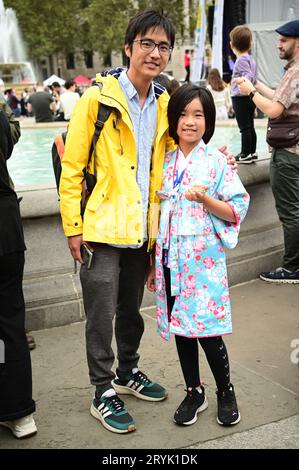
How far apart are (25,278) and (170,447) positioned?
2.01m

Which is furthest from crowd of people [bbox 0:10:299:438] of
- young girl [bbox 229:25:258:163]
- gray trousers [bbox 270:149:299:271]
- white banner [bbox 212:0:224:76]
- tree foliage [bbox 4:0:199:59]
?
tree foliage [bbox 4:0:199:59]

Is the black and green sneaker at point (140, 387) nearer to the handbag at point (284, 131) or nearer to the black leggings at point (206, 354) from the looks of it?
the black leggings at point (206, 354)

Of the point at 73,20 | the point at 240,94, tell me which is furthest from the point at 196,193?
the point at 73,20

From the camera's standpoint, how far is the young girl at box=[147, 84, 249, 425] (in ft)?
10.3

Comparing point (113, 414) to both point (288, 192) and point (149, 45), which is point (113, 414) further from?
point (288, 192)

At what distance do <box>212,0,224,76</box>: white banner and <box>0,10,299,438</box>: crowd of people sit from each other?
942 cm

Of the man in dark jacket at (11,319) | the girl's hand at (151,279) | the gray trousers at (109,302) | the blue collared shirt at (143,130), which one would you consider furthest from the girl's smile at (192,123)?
the man in dark jacket at (11,319)

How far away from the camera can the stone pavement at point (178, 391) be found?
3170 millimetres

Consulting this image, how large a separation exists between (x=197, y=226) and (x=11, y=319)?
3.41 ft

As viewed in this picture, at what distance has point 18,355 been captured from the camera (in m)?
3.23

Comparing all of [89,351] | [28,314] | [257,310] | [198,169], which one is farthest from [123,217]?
[257,310]

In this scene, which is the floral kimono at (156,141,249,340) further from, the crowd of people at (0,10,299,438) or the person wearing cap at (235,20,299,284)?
the person wearing cap at (235,20,299,284)

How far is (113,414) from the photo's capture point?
3.29 meters

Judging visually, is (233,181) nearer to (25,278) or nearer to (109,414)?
(109,414)
